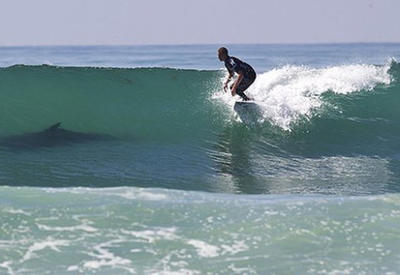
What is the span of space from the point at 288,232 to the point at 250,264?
1.01 meters

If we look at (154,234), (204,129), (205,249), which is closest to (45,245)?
(154,234)

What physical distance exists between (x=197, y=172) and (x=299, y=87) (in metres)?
5.70

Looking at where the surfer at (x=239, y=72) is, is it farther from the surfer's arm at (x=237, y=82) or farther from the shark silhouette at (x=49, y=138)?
the shark silhouette at (x=49, y=138)

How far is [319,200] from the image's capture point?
967 cm

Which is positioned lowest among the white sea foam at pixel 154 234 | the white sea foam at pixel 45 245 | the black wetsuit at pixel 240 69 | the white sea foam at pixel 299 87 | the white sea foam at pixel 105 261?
the white sea foam at pixel 105 261

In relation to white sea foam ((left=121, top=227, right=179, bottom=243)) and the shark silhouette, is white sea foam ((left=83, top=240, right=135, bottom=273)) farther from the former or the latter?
the shark silhouette

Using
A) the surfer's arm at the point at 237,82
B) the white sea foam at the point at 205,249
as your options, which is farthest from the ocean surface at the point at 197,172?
the surfer's arm at the point at 237,82


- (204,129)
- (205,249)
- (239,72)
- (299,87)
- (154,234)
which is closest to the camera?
(205,249)

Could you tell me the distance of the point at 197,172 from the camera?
12.4 meters

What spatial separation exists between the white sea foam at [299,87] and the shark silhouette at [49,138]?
3.04 m

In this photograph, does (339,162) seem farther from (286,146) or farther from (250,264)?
(250,264)

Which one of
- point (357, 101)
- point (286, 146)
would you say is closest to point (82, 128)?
point (286, 146)

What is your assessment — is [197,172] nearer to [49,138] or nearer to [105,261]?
[49,138]

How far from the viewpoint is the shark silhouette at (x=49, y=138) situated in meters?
13.2
